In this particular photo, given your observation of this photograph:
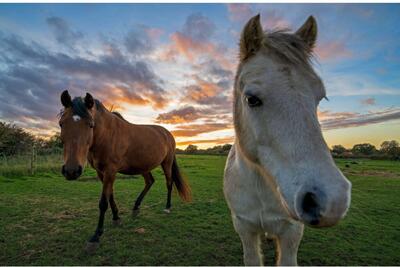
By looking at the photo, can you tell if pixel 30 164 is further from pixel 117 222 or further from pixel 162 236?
pixel 162 236

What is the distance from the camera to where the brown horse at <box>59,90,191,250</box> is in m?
3.86

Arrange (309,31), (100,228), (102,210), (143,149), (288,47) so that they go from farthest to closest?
1. (143,149)
2. (102,210)
3. (100,228)
4. (309,31)
5. (288,47)

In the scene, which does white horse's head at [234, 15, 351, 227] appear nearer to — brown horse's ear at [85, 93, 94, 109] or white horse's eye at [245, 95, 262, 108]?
white horse's eye at [245, 95, 262, 108]

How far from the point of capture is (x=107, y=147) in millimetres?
5016

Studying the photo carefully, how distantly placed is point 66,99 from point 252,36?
334 cm

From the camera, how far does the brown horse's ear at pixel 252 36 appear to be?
2.04 meters

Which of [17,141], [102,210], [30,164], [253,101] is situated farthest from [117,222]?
[17,141]

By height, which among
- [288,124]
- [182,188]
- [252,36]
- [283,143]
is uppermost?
[252,36]

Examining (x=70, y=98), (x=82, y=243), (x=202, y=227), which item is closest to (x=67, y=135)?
(x=70, y=98)

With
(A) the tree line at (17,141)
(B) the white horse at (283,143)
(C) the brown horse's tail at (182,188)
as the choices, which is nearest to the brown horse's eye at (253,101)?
(B) the white horse at (283,143)

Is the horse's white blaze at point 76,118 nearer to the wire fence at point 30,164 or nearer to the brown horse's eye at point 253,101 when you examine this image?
the brown horse's eye at point 253,101

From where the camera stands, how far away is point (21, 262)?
386cm

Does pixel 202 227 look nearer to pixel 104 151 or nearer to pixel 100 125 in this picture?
pixel 104 151

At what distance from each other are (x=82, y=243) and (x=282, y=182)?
435cm
